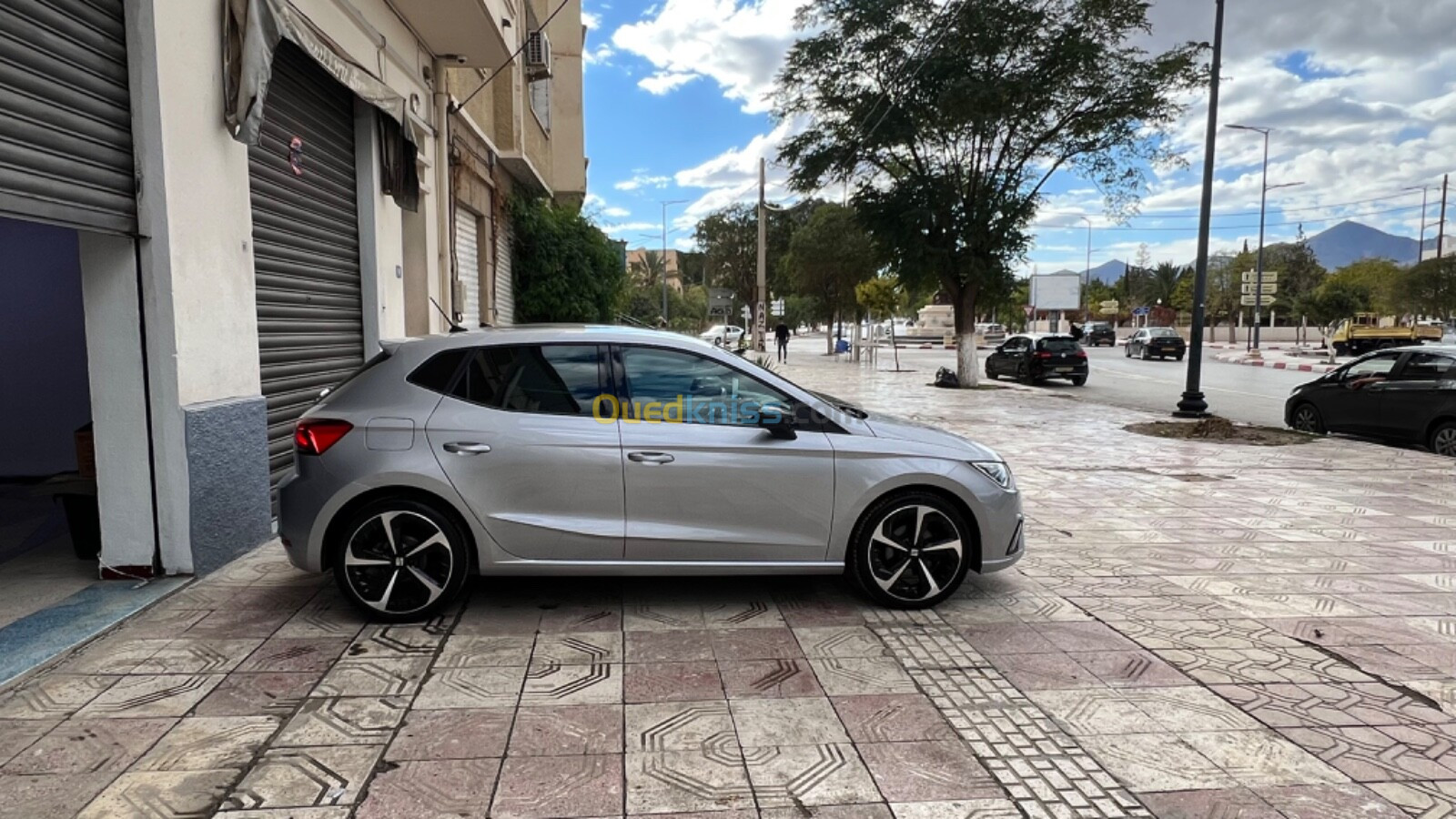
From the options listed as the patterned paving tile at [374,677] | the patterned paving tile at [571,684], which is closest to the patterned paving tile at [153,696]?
the patterned paving tile at [374,677]

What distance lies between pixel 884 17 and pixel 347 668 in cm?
1937

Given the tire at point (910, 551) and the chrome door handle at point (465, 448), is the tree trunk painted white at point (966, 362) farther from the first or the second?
the chrome door handle at point (465, 448)

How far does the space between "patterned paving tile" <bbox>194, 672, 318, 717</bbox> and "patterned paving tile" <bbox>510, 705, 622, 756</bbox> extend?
100cm

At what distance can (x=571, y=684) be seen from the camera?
3.67m

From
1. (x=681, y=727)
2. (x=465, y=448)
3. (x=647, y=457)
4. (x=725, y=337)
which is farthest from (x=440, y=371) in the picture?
(x=725, y=337)

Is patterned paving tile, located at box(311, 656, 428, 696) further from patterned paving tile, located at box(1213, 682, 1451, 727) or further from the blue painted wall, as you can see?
the blue painted wall

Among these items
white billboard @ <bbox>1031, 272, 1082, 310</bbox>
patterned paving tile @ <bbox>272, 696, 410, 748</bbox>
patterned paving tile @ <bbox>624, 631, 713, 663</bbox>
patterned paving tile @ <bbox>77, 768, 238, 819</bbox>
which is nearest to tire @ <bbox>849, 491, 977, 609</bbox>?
patterned paving tile @ <bbox>624, 631, 713, 663</bbox>

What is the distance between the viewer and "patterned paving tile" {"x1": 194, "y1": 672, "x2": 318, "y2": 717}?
3387 mm

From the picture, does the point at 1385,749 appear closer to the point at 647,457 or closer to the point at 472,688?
the point at 647,457

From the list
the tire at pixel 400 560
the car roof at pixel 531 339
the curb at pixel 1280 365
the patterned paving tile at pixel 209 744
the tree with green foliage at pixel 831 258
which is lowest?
the patterned paving tile at pixel 209 744

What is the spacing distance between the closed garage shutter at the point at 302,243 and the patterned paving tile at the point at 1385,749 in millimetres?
6486

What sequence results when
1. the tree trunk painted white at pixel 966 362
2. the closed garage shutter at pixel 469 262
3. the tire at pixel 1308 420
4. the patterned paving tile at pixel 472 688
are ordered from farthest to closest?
the tree trunk painted white at pixel 966 362 < the tire at pixel 1308 420 < the closed garage shutter at pixel 469 262 < the patterned paving tile at pixel 472 688

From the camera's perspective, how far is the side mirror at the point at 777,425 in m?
4.35

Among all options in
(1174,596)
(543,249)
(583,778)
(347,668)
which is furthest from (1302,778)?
(543,249)
